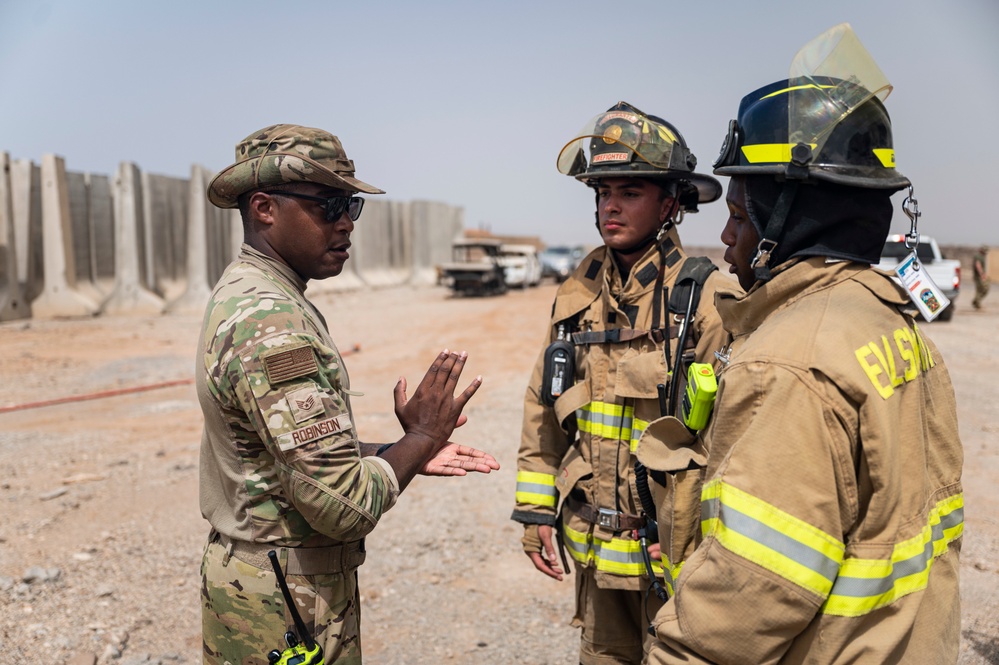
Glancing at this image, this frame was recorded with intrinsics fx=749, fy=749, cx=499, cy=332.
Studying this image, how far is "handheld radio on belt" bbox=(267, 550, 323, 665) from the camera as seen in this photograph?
6.55 feet

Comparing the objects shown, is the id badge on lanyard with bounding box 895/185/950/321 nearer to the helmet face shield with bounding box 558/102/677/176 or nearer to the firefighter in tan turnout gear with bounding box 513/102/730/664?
the firefighter in tan turnout gear with bounding box 513/102/730/664

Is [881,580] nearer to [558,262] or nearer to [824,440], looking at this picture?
[824,440]

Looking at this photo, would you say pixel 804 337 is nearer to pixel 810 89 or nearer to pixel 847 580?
pixel 847 580

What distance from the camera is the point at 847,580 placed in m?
1.36

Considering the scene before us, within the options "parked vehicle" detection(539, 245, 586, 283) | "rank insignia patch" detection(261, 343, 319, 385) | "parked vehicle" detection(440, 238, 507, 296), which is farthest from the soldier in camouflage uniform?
"parked vehicle" detection(539, 245, 586, 283)

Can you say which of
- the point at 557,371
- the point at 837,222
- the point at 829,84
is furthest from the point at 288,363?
the point at 829,84

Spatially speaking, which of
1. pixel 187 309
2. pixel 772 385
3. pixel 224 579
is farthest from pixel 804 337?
pixel 187 309

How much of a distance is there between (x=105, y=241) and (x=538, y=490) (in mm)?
18120

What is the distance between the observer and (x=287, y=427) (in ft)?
6.10

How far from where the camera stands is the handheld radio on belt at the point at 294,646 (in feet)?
6.55

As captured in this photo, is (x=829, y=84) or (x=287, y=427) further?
(x=287, y=427)

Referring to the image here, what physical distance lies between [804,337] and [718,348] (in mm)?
1111

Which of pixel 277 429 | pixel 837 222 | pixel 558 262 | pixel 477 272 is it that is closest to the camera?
pixel 837 222

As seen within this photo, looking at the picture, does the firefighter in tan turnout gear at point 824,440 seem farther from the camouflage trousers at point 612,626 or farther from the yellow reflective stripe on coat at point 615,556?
the camouflage trousers at point 612,626
